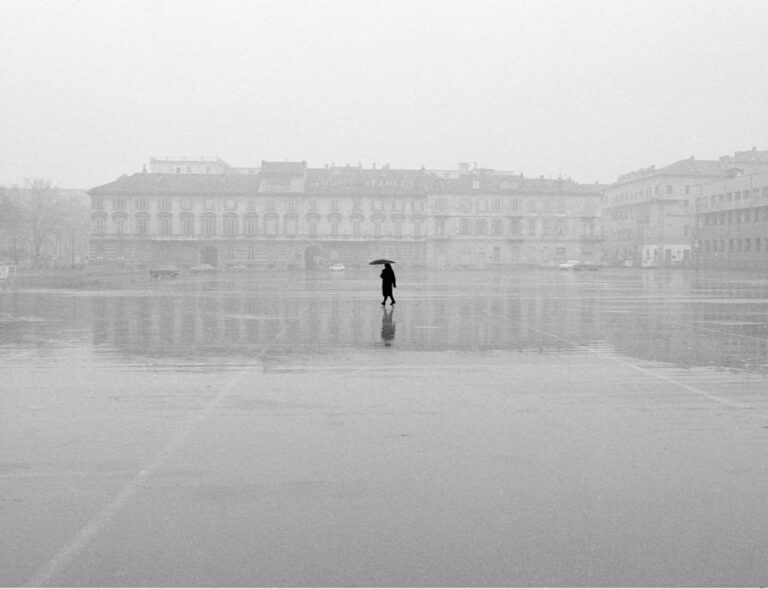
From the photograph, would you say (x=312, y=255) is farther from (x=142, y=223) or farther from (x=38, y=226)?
(x=38, y=226)

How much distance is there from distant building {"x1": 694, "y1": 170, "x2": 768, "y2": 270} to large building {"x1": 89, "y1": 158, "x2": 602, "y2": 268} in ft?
41.6

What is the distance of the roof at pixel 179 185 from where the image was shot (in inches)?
4035

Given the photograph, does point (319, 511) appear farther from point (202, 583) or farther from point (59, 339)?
point (59, 339)

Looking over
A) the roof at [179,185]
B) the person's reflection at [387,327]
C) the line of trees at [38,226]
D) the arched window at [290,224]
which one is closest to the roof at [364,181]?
the arched window at [290,224]

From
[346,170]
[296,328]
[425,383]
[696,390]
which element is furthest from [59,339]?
[346,170]

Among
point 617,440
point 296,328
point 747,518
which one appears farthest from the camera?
point 296,328

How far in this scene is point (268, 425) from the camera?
27.8 feet

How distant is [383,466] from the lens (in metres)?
6.91

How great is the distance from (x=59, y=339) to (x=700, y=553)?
14266mm

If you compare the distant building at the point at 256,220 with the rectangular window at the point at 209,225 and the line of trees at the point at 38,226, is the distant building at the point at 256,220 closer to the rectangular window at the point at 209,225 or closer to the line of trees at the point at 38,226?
the rectangular window at the point at 209,225

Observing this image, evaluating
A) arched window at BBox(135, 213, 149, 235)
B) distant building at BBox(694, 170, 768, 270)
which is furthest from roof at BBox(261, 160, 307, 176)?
distant building at BBox(694, 170, 768, 270)

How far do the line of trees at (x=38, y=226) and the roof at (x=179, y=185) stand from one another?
6231mm

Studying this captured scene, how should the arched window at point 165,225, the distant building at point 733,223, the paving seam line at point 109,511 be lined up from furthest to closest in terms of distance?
the arched window at point 165,225 → the distant building at point 733,223 → the paving seam line at point 109,511

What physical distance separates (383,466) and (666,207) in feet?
391
